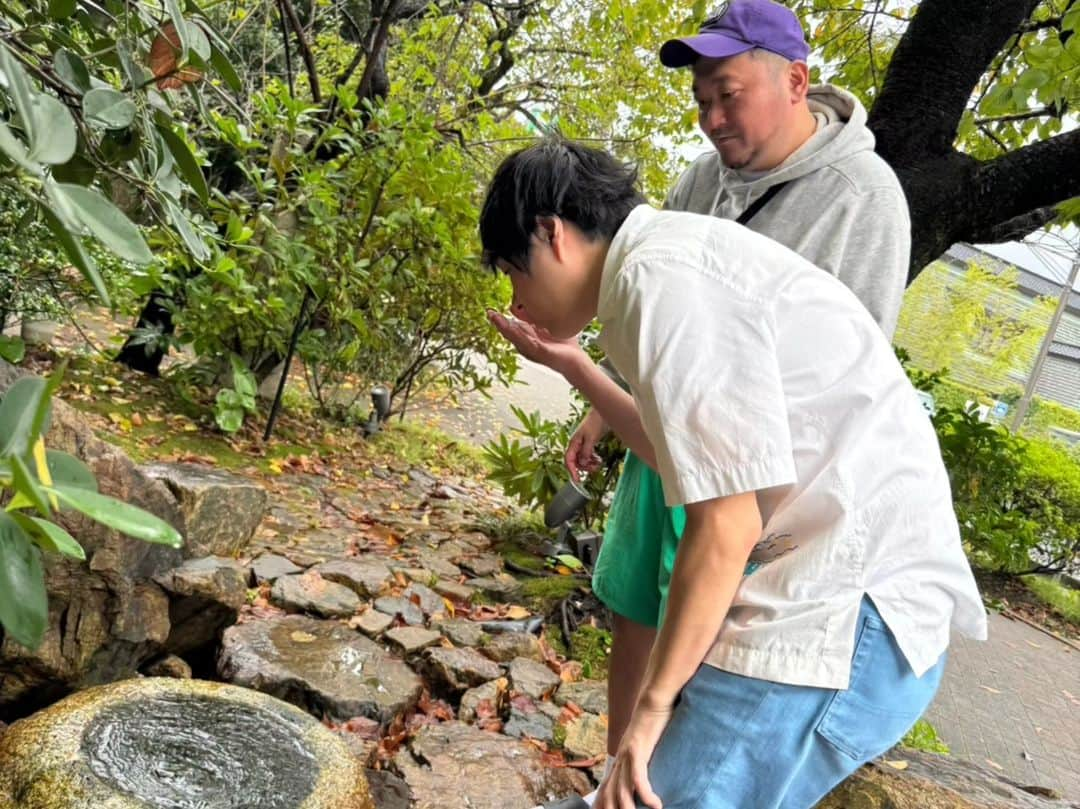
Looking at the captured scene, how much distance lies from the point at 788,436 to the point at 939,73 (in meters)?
2.81

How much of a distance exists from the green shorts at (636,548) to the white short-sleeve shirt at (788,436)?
600mm

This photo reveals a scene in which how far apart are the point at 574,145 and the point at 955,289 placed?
72.4ft

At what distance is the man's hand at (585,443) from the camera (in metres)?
2.35

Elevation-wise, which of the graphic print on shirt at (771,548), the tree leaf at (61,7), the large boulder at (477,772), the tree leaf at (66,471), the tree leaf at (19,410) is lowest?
the large boulder at (477,772)

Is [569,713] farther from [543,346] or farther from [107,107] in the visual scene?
[107,107]

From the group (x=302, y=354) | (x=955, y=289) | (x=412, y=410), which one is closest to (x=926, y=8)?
(x=302, y=354)

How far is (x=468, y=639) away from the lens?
11.4 ft

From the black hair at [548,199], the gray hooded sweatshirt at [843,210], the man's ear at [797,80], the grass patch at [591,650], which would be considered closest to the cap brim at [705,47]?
Answer: the man's ear at [797,80]

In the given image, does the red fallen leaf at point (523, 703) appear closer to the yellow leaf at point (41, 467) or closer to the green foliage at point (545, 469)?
the green foliage at point (545, 469)

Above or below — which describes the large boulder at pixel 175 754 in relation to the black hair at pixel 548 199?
below

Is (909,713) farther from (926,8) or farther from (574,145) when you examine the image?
(926,8)

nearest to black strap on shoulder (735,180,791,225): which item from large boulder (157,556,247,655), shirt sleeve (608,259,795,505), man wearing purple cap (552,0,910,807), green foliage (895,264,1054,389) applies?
man wearing purple cap (552,0,910,807)

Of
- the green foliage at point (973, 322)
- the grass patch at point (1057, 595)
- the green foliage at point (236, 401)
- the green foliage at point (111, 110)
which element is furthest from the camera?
the green foliage at point (973, 322)

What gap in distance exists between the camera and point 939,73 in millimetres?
3336
